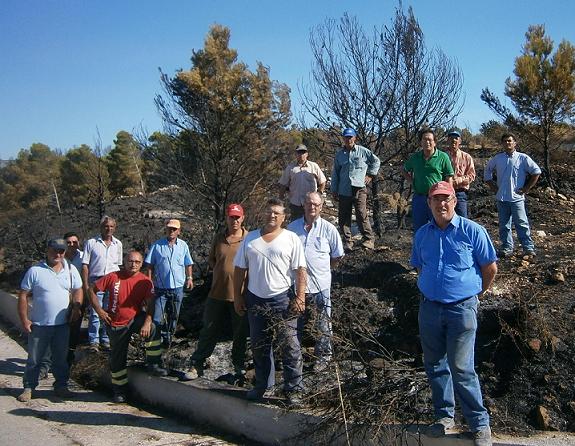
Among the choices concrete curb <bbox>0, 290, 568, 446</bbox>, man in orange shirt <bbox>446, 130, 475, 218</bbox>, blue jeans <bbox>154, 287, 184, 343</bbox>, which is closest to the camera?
concrete curb <bbox>0, 290, 568, 446</bbox>

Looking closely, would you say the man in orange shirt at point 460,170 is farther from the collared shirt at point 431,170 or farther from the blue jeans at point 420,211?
the blue jeans at point 420,211

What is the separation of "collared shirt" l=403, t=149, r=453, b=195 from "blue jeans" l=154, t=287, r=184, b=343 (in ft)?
9.98

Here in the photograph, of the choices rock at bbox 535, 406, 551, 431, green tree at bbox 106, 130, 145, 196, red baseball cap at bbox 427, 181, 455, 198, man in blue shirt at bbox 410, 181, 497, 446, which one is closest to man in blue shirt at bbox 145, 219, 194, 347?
man in blue shirt at bbox 410, 181, 497, 446

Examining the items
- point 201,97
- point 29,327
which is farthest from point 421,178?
point 201,97

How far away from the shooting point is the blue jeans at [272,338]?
16.7 ft

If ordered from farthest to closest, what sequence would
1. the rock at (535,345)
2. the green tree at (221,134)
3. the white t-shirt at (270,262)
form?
1. the green tree at (221,134)
2. the rock at (535,345)
3. the white t-shirt at (270,262)

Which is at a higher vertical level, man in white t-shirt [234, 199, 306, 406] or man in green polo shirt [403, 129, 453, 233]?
man in green polo shirt [403, 129, 453, 233]

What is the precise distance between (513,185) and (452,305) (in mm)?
4168

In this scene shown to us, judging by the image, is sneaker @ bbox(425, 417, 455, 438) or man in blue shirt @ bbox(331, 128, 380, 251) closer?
sneaker @ bbox(425, 417, 455, 438)

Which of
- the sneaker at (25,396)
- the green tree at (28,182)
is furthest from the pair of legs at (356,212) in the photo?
the green tree at (28,182)

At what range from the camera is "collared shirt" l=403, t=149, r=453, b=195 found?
23.5 feet

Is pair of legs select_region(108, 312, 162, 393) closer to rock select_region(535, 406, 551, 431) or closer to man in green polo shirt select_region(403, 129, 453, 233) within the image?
man in green polo shirt select_region(403, 129, 453, 233)

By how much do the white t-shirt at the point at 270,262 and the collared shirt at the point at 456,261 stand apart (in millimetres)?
1297

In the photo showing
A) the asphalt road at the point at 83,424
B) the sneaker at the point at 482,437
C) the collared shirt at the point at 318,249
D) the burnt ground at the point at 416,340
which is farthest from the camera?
the collared shirt at the point at 318,249
